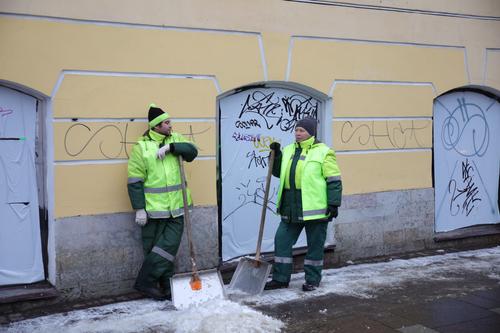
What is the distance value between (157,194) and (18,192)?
1281 millimetres

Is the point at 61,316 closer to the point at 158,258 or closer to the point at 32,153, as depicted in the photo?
the point at 158,258

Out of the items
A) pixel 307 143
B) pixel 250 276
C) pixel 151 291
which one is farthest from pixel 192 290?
pixel 307 143

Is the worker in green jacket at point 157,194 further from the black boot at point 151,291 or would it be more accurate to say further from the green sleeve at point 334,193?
the green sleeve at point 334,193

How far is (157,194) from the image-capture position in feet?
19.5

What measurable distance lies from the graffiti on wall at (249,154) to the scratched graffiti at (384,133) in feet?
2.28

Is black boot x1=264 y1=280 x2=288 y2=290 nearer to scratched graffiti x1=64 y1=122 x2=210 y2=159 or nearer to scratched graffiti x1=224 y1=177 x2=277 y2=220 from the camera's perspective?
scratched graffiti x1=224 y1=177 x2=277 y2=220

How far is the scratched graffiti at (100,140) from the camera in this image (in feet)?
19.1

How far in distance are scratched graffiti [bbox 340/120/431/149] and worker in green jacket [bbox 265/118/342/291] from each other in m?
1.38

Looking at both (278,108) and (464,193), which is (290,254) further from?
(464,193)

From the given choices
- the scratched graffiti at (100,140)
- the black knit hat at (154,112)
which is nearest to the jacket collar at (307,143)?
the black knit hat at (154,112)

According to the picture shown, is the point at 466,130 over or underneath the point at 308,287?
over

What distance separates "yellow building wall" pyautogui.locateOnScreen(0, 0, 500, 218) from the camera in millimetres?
5781

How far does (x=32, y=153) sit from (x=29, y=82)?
0.67m

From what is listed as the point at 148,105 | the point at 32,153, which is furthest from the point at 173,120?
the point at 32,153
